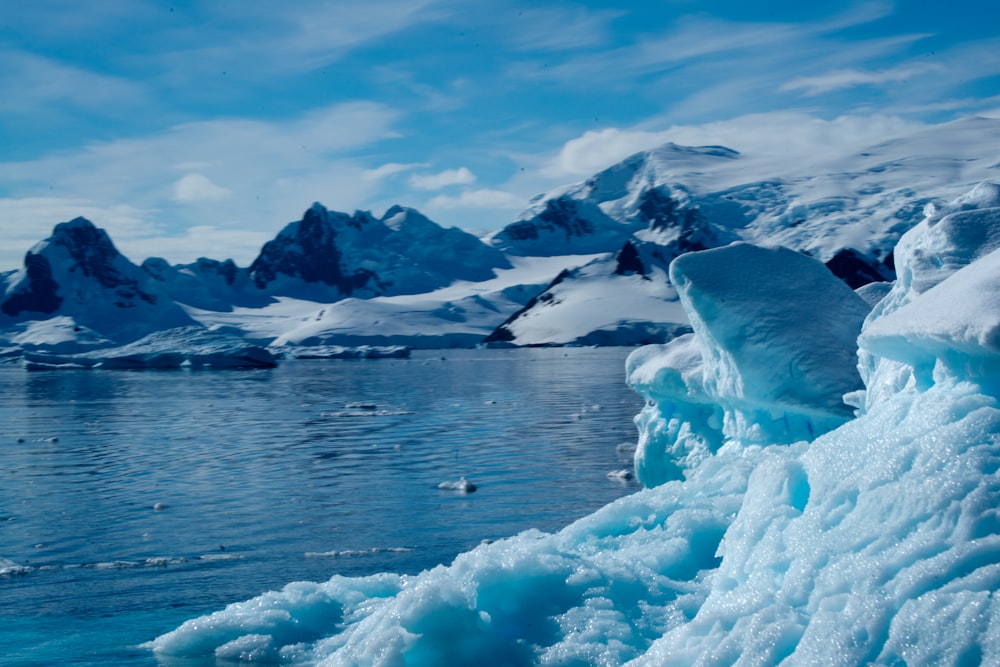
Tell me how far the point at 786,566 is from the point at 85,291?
107102 millimetres

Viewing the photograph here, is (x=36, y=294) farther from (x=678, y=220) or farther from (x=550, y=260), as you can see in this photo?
(x=678, y=220)

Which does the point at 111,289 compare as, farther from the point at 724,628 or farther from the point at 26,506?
the point at 724,628

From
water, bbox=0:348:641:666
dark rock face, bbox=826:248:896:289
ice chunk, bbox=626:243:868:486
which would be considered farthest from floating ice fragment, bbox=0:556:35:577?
dark rock face, bbox=826:248:896:289

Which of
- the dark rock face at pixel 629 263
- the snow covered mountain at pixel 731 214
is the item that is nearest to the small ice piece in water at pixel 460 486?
the snow covered mountain at pixel 731 214

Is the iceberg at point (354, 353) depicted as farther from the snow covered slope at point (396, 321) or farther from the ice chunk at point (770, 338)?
the ice chunk at point (770, 338)

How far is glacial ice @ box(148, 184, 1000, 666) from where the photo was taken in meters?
4.43

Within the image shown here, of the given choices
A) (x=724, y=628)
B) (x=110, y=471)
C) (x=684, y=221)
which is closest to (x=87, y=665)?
(x=724, y=628)

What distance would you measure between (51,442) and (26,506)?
7.46m

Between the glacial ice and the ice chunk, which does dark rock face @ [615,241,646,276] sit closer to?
the ice chunk

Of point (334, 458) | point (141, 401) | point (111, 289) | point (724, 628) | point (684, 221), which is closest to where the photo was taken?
point (724, 628)

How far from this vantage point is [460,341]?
89.8m

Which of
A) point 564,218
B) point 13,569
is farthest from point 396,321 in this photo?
point 564,218

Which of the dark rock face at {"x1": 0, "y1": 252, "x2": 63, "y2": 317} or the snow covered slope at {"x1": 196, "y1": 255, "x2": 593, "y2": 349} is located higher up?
the dark rock face at {"x1": 0, "y1": 252, "x2": 63, "y2": 317}

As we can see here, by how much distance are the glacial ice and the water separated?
5.55 ft
